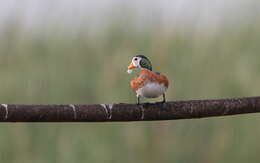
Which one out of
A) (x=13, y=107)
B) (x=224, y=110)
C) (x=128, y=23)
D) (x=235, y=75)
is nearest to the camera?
(x=13, y=107)

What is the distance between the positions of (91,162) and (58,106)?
0.90 meters

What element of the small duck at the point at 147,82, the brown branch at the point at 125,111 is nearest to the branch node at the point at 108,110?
the brown branch at the point at 125,111

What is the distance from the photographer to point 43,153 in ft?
4.75

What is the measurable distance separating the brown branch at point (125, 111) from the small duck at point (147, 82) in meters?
0.18

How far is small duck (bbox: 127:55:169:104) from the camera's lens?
2.95ft

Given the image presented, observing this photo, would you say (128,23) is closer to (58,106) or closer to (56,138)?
(56,138)

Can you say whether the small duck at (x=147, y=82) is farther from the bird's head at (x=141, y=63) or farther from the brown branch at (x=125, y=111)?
the brown branch at (x=125, y=111)

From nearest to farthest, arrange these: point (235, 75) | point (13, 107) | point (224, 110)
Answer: point (13, 107) < point (224, 110) < point (235, 75)

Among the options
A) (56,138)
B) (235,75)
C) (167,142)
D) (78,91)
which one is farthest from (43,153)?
(235,75)

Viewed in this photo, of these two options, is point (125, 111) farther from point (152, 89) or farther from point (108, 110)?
point (152, 89)

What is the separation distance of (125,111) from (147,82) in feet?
0.80

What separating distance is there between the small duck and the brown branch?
182 mm

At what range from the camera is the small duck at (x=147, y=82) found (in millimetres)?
898

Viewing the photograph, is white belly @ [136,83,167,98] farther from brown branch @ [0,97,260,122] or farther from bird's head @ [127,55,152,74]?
brown branch @ [0,97,260,122]
